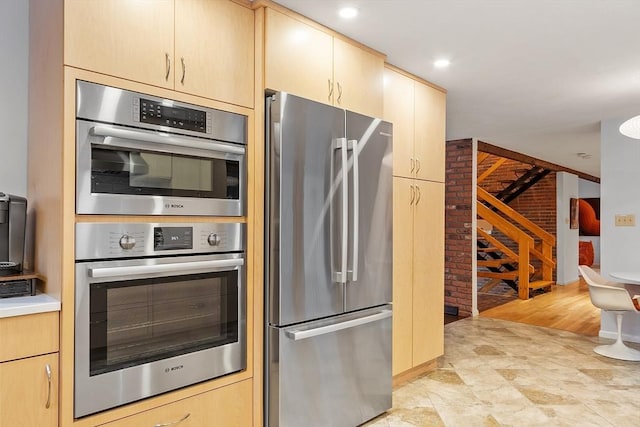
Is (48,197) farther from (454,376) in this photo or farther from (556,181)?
(556,181)

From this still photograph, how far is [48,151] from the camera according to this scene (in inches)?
72.3

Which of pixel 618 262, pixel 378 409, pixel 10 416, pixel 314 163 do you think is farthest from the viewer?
pixel 618 262

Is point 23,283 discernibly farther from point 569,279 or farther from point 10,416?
point 569,279

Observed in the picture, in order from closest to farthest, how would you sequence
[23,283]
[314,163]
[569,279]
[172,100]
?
[23,283]
[172,100]
[314,163]
[569,279]

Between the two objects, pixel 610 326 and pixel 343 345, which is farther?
pixel 610 326

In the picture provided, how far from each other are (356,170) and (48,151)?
1.49 meters

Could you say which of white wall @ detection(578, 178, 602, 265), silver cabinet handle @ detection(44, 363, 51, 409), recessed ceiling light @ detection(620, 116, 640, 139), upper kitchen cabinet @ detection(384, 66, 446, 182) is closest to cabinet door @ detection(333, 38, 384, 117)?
upper kitchen cabinet @ detection(384, 66, 446, 182)

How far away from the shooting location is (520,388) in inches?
133

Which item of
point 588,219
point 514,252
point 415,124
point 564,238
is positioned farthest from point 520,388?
point 588,219

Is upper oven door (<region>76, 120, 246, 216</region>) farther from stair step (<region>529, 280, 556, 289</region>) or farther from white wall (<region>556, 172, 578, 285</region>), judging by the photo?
white wall (<region>556, 172, 578, 285</region>)

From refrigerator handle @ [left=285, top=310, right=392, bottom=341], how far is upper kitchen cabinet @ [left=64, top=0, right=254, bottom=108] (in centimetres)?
116

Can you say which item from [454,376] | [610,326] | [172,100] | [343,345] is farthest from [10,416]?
[610,326]

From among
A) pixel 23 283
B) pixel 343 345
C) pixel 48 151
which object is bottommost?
pixel 343 345

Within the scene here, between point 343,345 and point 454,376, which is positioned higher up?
point 343,345
